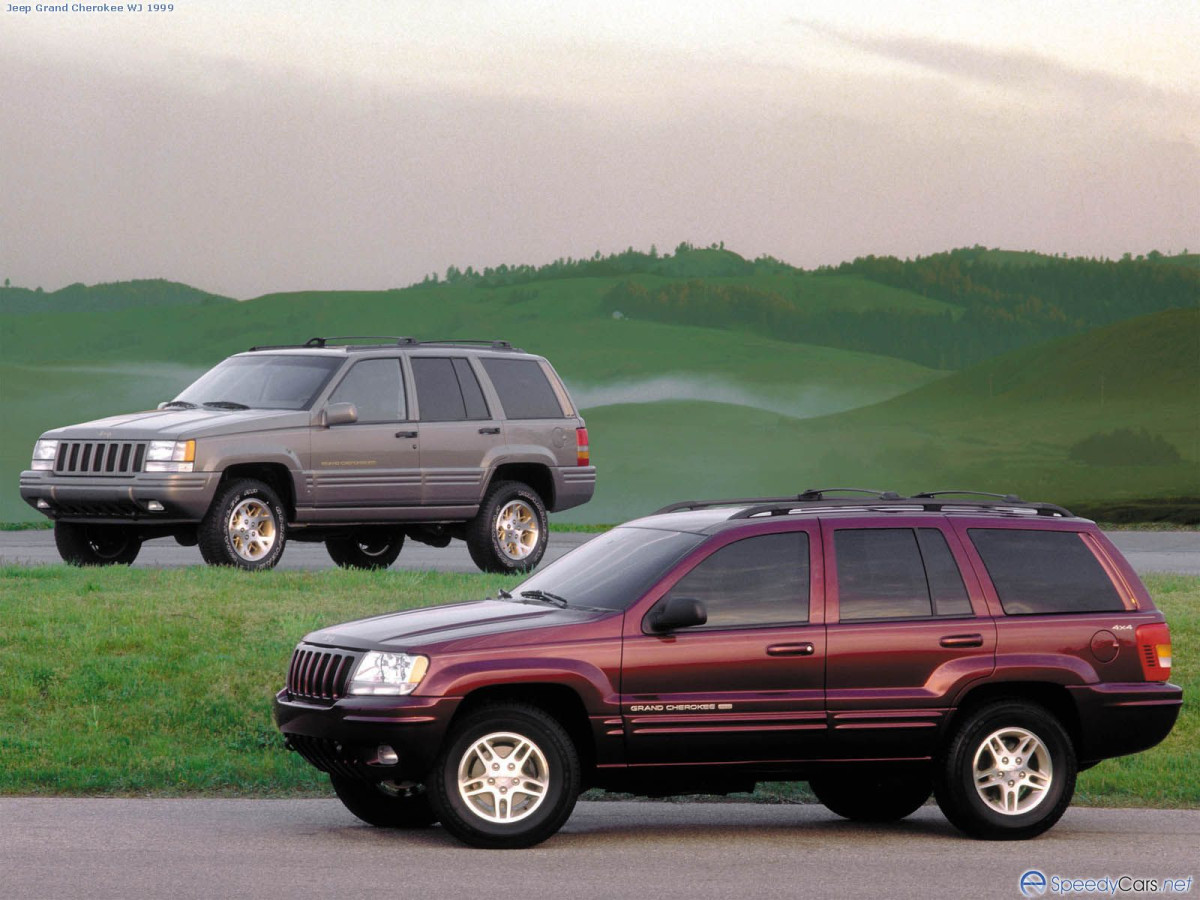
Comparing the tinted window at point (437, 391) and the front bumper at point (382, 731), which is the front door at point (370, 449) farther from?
the front bumper at point (382, 731)

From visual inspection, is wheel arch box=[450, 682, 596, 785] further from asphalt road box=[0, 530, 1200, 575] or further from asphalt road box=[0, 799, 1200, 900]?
asphalt road box=[0, 530, 1200, 575]

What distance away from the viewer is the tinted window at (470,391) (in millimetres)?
20281

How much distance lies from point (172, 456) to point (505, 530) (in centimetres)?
388

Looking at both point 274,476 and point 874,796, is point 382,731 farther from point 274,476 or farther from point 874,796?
point 274,476

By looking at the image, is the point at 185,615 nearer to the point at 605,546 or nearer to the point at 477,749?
the point at 605,546

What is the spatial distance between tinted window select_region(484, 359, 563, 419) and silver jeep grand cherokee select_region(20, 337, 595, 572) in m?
0.02

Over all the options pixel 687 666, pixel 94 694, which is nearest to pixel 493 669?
pixel 687 666

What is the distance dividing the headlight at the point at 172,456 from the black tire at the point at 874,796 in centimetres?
886

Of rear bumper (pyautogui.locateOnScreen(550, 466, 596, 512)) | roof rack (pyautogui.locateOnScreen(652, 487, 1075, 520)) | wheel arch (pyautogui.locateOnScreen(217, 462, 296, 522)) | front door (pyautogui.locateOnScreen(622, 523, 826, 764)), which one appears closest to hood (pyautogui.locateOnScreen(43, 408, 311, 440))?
wheel arch (pyautogui.locateOnScreen(217, 462, 296, 522))

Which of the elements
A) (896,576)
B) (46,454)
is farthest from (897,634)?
(46,454)

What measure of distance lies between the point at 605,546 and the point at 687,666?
1.33 m

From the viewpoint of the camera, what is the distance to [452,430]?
20016 mm

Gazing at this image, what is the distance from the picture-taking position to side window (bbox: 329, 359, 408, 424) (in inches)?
764

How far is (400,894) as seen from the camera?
8.11 m
